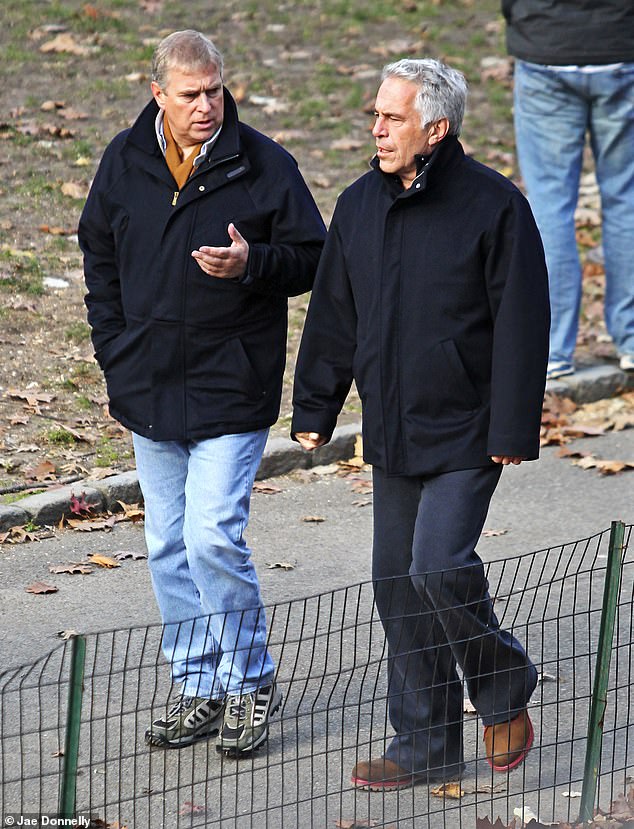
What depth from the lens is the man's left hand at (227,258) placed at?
13.3 feet

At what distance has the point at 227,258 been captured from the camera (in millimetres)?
4070

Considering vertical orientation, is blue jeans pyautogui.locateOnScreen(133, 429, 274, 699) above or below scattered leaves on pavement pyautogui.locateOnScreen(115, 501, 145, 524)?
above

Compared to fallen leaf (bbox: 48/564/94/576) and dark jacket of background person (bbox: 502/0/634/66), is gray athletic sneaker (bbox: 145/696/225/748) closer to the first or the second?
fallen leaf (bbox: 48/564/94/576)

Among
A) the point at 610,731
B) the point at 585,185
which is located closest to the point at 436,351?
the point at 610,731

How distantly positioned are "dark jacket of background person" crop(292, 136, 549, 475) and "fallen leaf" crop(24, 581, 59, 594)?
6.60 ft

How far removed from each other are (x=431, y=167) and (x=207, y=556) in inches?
54.0

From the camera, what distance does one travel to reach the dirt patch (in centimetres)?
723

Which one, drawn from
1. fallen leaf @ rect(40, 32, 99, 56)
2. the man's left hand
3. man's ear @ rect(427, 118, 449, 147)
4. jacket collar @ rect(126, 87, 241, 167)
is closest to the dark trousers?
the man's left hand

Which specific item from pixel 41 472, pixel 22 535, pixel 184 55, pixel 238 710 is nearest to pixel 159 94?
pixel 184 55

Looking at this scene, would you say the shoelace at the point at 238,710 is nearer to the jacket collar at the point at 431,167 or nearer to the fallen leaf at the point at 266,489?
the jacket collar at the point at 431,167

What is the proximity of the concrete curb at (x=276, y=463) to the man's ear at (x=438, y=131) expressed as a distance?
299 centimetres

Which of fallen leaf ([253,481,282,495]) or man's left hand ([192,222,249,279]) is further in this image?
fallen leaf ([253,481,282,495])

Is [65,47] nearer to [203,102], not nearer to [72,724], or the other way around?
[203,102]

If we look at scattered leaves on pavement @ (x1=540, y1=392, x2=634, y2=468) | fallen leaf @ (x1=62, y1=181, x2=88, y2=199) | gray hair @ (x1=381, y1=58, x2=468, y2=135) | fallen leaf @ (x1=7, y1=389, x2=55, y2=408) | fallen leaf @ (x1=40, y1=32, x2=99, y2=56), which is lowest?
scattered leaves on pavement @ (x1=540, y1=392, x2=634, y2=468)
